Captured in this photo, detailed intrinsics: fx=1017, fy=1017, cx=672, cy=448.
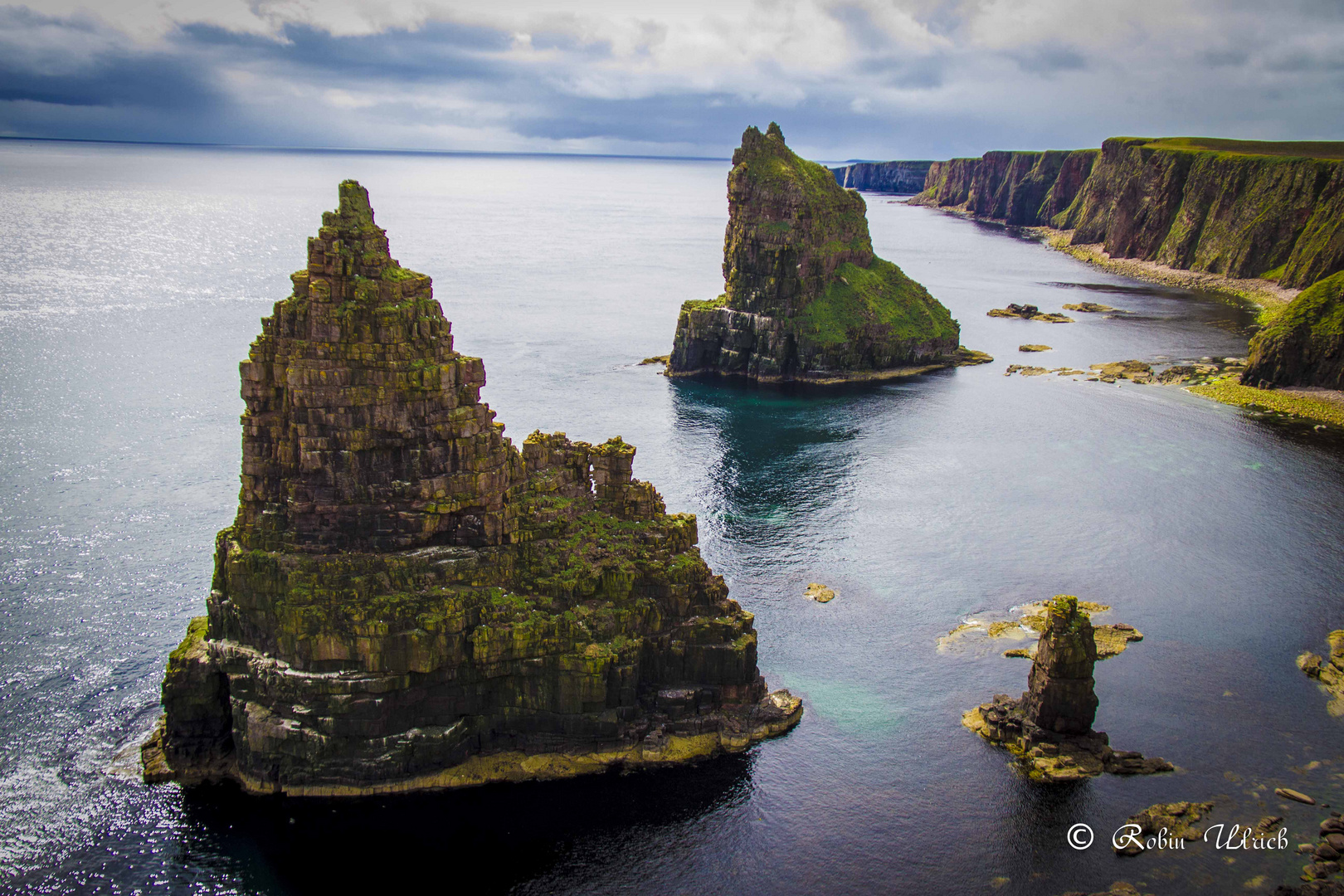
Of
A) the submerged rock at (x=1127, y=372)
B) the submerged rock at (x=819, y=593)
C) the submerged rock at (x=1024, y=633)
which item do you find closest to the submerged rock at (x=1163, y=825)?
the submerged rock at (x=1024, y=633)

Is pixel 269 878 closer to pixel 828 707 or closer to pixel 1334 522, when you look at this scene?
pixel 828 707

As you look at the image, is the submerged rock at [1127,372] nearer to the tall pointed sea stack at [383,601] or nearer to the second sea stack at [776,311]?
the second sea stack at [776,311]

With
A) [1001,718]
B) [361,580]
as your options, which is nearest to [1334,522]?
[1001,718]

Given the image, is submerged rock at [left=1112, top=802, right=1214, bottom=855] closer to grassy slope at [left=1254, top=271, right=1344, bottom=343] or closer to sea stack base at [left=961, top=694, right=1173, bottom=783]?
sea stack base at [left=961, top=694, right=1173, bottom=783]

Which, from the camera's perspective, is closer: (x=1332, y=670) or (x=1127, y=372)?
(x=1332, y=670)

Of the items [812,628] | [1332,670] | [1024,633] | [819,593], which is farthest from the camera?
[819,593]

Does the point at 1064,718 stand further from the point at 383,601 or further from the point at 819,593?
the point at 383,601

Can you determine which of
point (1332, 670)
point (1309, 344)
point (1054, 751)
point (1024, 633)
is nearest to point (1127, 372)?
point (1309, 344)
